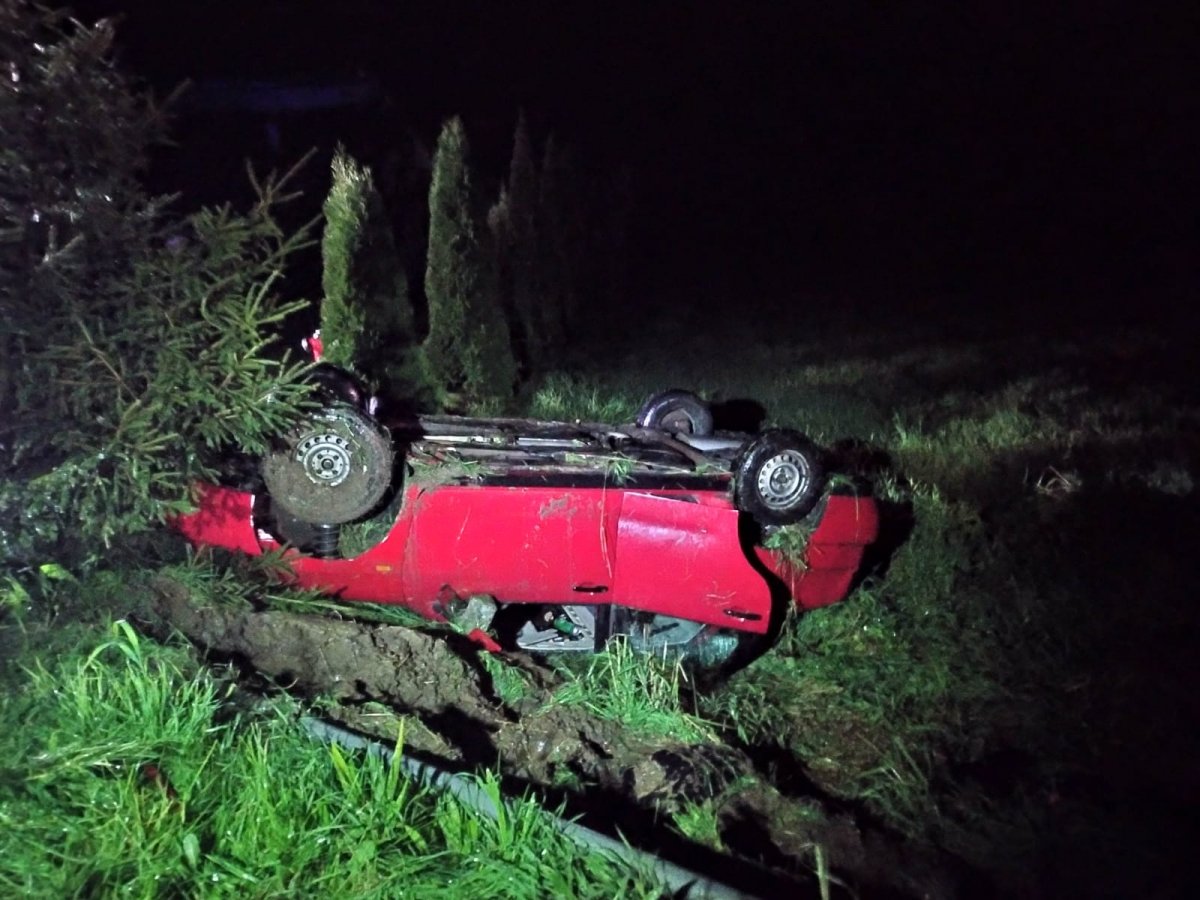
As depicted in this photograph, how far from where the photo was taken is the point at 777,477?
538 centimetres

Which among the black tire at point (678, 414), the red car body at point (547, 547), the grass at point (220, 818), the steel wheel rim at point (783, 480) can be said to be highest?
the black tire at point (678, 414)

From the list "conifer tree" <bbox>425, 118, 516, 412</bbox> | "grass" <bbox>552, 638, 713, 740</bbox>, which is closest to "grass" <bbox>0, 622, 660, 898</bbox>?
"grass" <bbox>552, 638, 713, 740</bbox>

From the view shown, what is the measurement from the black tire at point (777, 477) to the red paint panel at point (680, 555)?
0.48ft

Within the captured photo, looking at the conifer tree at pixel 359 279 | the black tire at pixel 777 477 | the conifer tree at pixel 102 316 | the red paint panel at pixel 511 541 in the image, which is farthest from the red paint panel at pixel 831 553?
the conifer tree at pixel 359 279

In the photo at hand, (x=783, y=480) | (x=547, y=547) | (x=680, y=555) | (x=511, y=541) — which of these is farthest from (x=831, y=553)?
(x=511, y=541)

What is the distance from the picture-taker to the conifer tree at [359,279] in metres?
10.3

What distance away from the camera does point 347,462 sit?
5020 mm

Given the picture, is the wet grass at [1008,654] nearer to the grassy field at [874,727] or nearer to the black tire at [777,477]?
the grassy field at [874,727]

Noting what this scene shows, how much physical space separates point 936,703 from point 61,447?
401cm

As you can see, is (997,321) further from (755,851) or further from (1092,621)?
(755,851)

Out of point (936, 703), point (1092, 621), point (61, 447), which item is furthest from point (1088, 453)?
point (61, 447)

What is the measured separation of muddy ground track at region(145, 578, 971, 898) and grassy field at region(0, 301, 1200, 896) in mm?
143

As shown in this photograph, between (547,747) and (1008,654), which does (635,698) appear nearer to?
(547,747)

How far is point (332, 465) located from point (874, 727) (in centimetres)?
268
